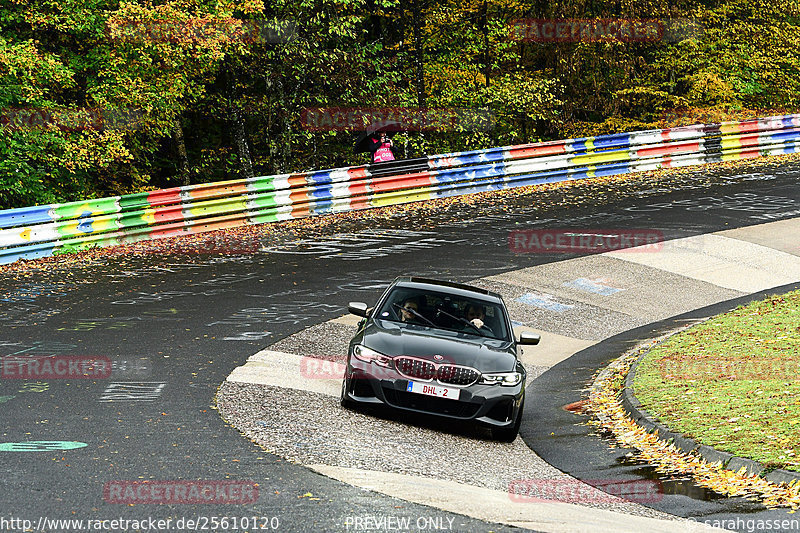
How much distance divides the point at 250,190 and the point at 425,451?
14021mm

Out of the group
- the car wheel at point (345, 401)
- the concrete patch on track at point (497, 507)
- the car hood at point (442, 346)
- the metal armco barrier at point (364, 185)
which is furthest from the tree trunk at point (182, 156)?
the concrete patch on track at point (497, 507)

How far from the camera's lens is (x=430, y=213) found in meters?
24.1

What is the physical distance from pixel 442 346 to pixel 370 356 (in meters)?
0.77

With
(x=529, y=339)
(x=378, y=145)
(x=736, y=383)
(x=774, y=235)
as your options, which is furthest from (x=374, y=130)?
(x=736, y=383)

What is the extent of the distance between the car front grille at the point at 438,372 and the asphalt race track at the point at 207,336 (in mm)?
1643

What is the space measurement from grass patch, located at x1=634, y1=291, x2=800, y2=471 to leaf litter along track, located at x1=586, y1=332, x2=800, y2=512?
A: 24 cm

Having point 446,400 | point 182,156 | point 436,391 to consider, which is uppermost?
point 182,156

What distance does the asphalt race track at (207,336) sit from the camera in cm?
732

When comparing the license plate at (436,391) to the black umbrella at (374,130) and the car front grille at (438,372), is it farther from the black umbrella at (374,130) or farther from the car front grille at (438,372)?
the black umbrella at (374,130)

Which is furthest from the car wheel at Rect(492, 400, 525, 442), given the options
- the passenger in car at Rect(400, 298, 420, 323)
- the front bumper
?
the passenger in car at Rect(400, 298, 420, 323)

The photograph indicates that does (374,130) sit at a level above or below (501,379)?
above

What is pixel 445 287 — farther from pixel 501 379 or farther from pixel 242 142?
pixel 242 142

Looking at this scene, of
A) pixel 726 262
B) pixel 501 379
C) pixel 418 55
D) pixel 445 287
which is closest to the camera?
pixel 501 379

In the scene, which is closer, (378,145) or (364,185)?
(364,185)
